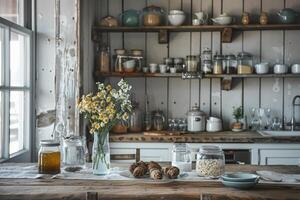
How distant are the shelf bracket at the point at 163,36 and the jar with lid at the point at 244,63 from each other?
0.76 m

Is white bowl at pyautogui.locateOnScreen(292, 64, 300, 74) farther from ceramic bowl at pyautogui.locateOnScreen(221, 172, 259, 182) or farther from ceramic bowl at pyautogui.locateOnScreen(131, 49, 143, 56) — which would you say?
ceramic bowl at pyautogui.locateOnScreen(221, 172, 259, 182)

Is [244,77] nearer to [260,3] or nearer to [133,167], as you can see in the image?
[260,3]

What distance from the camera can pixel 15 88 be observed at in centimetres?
326

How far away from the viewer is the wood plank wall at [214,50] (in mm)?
4465

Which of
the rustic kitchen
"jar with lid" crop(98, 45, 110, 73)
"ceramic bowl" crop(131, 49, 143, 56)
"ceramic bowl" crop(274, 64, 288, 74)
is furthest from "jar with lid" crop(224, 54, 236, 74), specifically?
"jar with lid" crop(98, 45, 110, 73)

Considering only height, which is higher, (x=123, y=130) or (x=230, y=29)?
(x=230, y=29)

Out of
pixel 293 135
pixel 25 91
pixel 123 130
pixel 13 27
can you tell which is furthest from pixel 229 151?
pixel 13 27

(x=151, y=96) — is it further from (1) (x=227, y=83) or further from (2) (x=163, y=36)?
(1) (x=227, y=83)

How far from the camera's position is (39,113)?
369cm

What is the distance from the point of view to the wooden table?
1.94 metres

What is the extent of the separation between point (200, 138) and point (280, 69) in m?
1.10

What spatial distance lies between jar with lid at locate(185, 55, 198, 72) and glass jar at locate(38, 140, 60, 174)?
219cm

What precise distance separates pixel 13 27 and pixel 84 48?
838mm

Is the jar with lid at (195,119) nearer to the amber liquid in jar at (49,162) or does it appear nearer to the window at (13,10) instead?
the window at (13,10)
